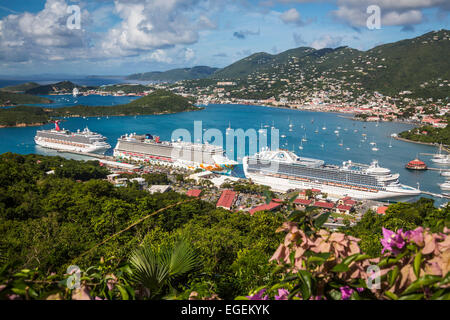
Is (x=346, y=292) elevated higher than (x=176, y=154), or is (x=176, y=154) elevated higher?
(x=346, y=292)

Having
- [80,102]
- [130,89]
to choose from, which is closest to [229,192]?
[80,102]

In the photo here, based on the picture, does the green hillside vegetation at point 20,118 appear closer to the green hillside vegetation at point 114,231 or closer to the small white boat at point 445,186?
the green hillside vegetation at point 114,231

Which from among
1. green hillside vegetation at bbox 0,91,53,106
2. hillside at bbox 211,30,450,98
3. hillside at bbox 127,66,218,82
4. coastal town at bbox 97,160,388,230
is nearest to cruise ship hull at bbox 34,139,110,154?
coastal town at bbox 97,160,388,230

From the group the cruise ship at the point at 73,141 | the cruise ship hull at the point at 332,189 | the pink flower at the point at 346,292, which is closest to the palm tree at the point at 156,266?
the pink flower at the point at 346,292

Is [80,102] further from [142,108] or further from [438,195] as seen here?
[438,195]

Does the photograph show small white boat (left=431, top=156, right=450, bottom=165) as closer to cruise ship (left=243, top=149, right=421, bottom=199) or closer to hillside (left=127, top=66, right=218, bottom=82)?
cruise ship (left=243, top=149, right=421, bottom=199)

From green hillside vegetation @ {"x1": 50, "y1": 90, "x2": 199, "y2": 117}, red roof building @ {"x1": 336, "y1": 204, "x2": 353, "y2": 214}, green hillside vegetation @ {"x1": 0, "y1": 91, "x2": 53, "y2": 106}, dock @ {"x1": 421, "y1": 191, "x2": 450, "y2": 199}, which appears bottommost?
dock @ {"x1": 421, "y1": 191, "x2": 450, "y2": 199}
